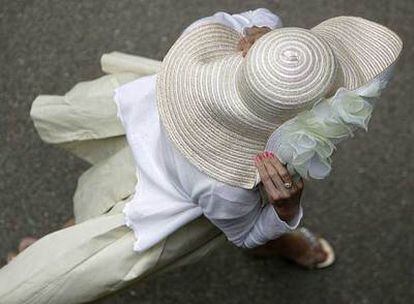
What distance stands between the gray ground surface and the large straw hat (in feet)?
2.90

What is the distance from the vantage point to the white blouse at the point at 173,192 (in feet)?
4.39

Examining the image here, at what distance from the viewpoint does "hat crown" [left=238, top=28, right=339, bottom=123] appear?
3.91ft

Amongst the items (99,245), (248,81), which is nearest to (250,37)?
(248,81)

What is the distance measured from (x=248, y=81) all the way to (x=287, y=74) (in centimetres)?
6

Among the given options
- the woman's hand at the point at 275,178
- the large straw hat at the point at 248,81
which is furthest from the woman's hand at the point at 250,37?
the woman's hand at the point at 275,178

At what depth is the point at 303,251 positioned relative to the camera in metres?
2.14

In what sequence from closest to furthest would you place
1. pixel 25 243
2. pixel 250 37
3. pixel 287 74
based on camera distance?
pixel 287 74 < pixel 250 37 < pixel 25 243

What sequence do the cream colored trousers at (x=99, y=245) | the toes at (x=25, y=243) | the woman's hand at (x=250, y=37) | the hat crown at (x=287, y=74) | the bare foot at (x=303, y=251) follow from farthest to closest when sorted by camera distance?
the bare foot at (x=303, y=251), the toes at (x=25, y=243), the cream colored trousers at (x=99, y=245), the woman's hand at (x=250, y=37), the hat crown at (x=287, y=74)

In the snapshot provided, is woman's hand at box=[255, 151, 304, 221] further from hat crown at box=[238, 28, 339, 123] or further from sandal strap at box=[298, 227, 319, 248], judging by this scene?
sandal strap at box=[298, 227, 319, 248]

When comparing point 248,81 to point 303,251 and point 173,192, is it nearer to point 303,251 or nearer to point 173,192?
point 173,192

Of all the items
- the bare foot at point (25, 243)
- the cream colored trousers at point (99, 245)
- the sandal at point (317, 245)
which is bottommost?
the sandal at point (317, 245)

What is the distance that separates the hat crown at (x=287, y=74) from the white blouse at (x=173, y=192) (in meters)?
0.18

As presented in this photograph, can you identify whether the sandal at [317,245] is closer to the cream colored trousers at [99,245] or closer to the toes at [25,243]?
the cream colored trousers at [99,245]

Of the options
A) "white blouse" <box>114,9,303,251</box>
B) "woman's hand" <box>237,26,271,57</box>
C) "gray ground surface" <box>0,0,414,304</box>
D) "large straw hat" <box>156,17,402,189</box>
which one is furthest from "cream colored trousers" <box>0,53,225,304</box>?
"gray ground surface" <box>0,0,414,304</box>
